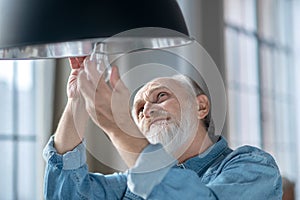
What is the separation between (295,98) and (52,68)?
10.2 ft

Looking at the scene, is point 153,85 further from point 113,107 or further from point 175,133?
point 113,107

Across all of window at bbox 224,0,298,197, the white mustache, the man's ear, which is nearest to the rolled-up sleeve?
the white mustache

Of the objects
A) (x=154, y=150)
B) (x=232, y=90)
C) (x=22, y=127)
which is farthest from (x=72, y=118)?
(x=232, y=90)

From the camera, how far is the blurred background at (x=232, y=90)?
2545 millimetres

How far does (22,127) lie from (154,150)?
1.55 metres

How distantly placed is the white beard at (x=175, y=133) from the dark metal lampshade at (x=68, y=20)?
356 millimetres

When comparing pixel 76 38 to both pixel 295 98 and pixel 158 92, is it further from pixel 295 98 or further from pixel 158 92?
pixel 295 98

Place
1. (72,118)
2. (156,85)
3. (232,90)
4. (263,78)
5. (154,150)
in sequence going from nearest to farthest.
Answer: (154,150), (72,118), (156,85), (232,90), (263,78)

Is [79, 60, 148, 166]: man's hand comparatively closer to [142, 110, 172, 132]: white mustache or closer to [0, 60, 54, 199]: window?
[142, 110, 172, 132]: white mustache

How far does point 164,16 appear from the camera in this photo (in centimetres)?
110

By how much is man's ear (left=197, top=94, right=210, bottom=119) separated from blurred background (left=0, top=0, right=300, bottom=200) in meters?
1.02

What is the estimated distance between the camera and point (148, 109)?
1479mm

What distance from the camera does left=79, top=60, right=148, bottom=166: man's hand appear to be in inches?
40.3

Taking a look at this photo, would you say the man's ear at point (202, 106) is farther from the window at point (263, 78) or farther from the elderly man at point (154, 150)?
the window at point (263, 78)
